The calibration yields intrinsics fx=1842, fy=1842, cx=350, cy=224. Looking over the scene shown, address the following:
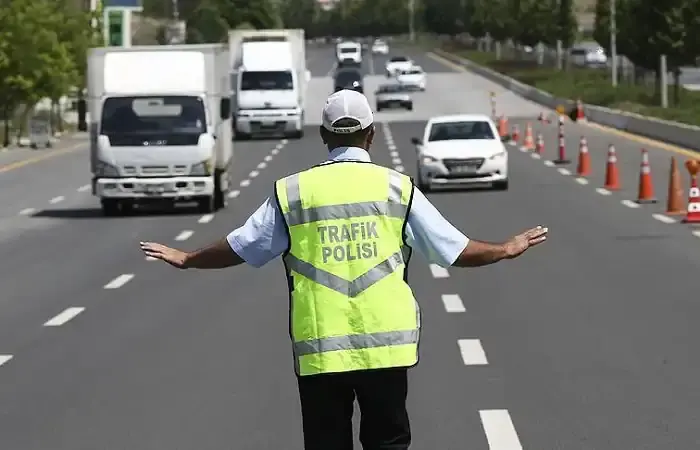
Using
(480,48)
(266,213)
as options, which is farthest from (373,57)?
(266,213)

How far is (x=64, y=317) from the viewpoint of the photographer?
50.9 ft

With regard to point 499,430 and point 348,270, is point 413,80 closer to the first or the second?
point 499,430

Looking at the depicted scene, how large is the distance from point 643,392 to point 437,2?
569 ft

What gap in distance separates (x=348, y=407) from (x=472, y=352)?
268 inches

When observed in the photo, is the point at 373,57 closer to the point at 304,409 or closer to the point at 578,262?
the point at 578,262

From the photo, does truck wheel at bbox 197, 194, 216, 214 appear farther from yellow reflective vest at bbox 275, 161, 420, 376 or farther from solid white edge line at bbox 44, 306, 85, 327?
yellow reflective vest at bbox 275, 161, 420, 376

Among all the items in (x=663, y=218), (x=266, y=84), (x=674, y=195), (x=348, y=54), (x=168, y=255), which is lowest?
(x=348, y=54)

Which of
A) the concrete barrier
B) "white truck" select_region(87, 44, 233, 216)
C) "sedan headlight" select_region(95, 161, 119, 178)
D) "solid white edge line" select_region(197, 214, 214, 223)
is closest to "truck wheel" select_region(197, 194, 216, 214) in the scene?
"white truck" select_region(87, 44, 233, 216)

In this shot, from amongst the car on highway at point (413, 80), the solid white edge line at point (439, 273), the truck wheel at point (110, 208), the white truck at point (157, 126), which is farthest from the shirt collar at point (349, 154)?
the car on highway at point (413, 80)

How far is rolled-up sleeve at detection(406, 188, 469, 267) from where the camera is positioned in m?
5.91

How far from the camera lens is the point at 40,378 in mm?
11883

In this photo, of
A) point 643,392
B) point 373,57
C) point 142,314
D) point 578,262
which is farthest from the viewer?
point 373,57

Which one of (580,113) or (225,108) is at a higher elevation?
(225,108)

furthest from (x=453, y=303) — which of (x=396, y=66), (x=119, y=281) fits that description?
(x=396, y=66)
